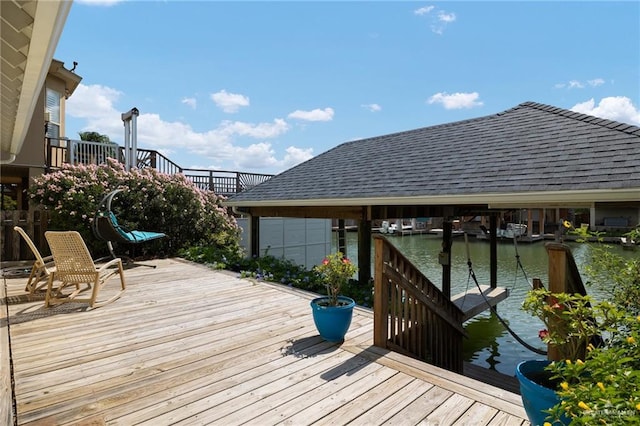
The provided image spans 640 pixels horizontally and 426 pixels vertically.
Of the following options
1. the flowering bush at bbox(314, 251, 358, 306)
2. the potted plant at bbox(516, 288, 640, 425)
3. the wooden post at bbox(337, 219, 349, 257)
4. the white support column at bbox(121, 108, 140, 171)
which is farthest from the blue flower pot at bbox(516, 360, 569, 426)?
the white support column at bbox(121, 108, 140, 171)

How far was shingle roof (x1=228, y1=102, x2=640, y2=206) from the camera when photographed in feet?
13.5

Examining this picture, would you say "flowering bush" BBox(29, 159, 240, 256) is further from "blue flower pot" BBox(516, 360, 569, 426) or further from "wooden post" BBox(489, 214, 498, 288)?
"blue flower pot" BBox(516, 360, 569, 426)

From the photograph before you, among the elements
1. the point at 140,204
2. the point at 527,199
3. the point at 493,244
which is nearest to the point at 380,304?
the point at 527,199

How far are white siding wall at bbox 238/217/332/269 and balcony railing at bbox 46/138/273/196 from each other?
132 inches

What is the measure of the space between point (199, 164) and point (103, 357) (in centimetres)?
1225

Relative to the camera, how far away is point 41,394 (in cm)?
225

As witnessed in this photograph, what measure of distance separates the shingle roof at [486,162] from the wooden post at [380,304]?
6.81 ft

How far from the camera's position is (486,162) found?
5.30 meters

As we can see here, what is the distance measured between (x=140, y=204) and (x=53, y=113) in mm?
5826

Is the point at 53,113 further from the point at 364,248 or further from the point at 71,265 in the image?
the point at 364,248

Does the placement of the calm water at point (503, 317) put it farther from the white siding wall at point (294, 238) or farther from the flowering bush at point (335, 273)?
the white siding wall at point (294, 238)

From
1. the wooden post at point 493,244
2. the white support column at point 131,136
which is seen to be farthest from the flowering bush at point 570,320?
the white support column at point 131,136

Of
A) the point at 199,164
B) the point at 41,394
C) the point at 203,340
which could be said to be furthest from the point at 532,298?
the point at 199,164

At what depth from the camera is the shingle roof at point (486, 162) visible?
4.11 metres
